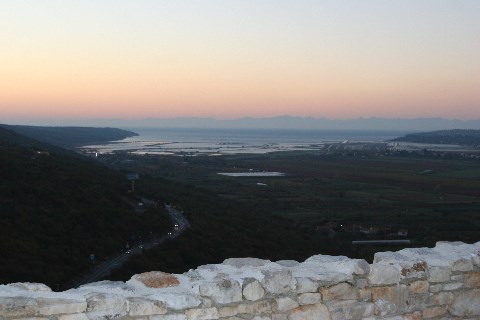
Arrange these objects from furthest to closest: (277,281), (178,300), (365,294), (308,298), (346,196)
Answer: (346,196) → (365,294) → (308,298) → (277,281) → (178,300)

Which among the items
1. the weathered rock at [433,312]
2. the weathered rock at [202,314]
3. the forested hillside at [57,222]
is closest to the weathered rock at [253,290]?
the weathered rock at [202,314]

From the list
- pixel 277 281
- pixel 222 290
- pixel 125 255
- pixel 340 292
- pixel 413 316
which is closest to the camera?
pixel 222 290

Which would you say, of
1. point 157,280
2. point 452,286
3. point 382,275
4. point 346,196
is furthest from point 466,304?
point 346,196

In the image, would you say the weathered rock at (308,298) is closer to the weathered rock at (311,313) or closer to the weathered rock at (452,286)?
the weathered rock at (311,313)

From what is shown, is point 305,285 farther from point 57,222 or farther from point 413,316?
point 57,222

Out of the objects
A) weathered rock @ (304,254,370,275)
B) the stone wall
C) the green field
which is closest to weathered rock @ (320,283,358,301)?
the stone wall

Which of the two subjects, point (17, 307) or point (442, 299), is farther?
point (442, 299)
